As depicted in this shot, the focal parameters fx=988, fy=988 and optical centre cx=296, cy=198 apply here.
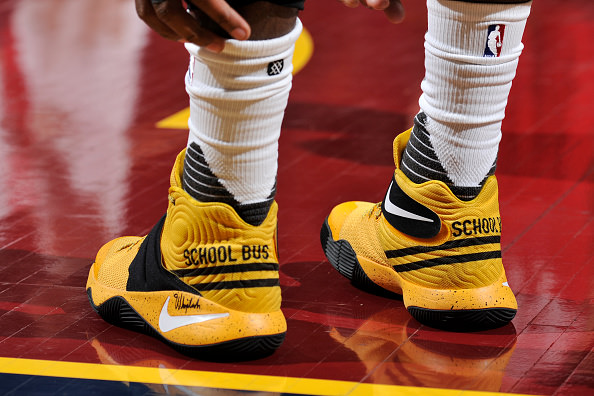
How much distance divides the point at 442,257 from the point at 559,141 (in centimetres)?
149

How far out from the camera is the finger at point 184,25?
1656mm

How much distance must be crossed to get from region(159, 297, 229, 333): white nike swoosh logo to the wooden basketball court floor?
0.19ft

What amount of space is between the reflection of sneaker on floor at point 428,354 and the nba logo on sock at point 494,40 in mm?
580

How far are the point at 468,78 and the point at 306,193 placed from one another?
105 cm

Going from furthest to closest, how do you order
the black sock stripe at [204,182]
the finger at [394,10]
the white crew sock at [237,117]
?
the finger at [394,10] → the black sock stripe at [204,182] → the white crew sock at [237,117]

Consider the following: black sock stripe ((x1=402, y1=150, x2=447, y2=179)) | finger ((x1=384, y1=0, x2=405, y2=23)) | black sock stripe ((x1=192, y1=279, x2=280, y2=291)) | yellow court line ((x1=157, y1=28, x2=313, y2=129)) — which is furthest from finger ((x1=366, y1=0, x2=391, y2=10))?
yellow court line ((x1=157, y1=28, x2=313, y2=129))

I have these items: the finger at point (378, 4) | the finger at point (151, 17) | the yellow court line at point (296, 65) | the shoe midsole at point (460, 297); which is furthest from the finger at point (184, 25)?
the yellow court line at point (296, 65)

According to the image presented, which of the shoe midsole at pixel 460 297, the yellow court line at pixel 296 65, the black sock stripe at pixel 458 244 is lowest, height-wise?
the yellow court line at pixel 296 65

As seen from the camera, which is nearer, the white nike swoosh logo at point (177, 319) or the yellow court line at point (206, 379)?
the yellow court line at point (206, 379)

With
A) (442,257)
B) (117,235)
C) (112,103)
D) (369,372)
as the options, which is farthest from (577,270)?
(112,103)

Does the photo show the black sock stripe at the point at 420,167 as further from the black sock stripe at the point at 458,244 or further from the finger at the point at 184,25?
the finger at the point at 184,25

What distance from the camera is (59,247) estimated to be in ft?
8.41

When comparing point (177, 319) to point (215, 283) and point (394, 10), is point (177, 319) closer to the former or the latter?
point (215, 283)

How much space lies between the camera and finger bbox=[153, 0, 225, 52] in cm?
166
